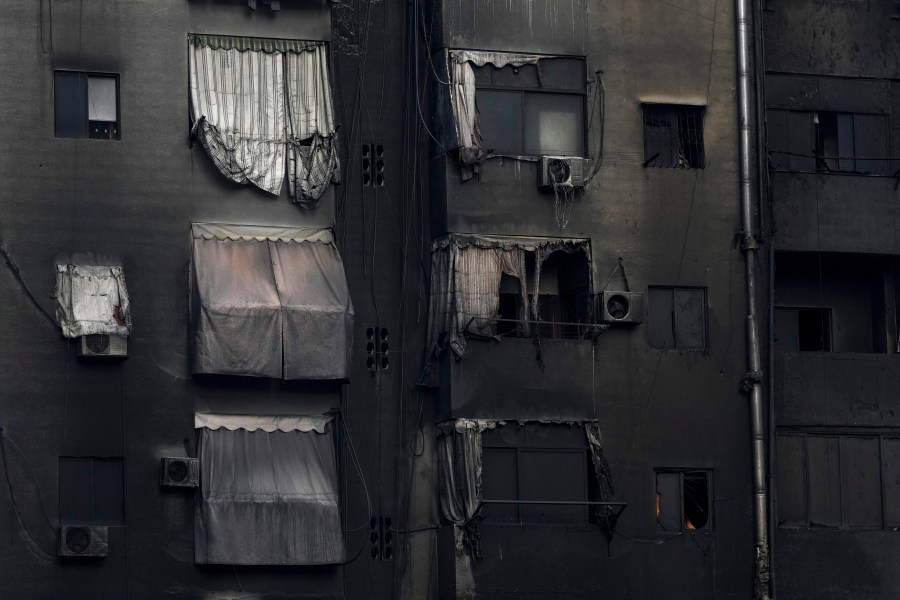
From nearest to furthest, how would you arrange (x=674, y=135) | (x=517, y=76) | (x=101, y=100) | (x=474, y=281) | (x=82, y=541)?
(x=82, y=541)
(x=101, y=100)
(x=474, y=281)
(x=517, y=76)
(x=674, y=135)

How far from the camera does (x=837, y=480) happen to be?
38.6m

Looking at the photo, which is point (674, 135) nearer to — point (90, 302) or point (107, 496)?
point (90, 302)

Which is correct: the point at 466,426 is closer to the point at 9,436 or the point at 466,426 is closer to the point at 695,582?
the point at 695,582

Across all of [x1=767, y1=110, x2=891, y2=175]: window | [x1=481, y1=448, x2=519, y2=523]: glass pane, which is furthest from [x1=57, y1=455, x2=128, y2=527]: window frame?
[x1=767, y1=110, x2=891, y2=175]: window

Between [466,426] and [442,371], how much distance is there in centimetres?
116

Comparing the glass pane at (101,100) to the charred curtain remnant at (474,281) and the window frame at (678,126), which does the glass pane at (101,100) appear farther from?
the window frame at (678,126)

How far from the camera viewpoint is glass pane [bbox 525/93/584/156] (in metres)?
37.5

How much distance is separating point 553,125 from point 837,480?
8.58 metres

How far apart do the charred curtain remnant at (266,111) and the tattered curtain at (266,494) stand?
4.24m

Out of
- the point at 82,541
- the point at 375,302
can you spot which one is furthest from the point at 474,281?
the point at 82,541

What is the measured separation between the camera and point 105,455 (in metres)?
34.7

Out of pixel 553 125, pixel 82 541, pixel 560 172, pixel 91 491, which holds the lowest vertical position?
pixel 82 541

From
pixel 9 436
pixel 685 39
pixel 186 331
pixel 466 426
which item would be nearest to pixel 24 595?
pixel 9 436

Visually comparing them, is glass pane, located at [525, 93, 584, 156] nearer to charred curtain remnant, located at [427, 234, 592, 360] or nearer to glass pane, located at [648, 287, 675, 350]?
charred curtain remnant, located at [427, 234, 592, 360]
